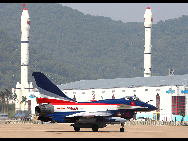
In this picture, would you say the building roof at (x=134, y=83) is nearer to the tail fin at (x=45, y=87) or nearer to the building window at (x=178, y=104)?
the building window at (x=178, y=104)

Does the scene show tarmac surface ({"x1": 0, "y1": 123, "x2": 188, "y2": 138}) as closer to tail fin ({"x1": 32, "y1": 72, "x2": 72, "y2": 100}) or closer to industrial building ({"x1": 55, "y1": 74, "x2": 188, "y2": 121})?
tail fin ({"x1": 32, "y1": 72, "x2": 72, "y2": 100})

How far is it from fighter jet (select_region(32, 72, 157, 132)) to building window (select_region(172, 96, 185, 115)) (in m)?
63.8

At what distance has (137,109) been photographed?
4478cm

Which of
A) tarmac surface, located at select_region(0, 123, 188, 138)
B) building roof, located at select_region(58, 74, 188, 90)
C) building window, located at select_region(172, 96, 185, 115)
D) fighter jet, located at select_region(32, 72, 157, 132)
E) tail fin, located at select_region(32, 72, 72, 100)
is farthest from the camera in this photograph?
building roof, located at select_region(58, 74, 188, 90)

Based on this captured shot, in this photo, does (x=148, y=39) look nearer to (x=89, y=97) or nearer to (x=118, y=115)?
(x=89, y=97)

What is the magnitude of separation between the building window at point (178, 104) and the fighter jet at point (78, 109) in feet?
209

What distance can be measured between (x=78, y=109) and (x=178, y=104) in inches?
2659

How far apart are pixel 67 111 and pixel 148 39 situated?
107056mm

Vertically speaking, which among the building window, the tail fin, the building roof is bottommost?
the building window

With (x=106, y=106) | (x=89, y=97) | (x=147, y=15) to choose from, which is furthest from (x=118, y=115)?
(x=147, y=15)

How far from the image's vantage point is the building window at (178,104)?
107m

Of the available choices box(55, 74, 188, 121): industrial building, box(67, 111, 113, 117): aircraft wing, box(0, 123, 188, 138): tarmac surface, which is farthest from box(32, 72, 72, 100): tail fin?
box(55, 74, 188, 121): industrial building

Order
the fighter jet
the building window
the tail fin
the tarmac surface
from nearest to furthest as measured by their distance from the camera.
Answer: the tarmac surface, the fighter jet, the tail fin, the building window

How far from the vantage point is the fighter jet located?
140 ft
